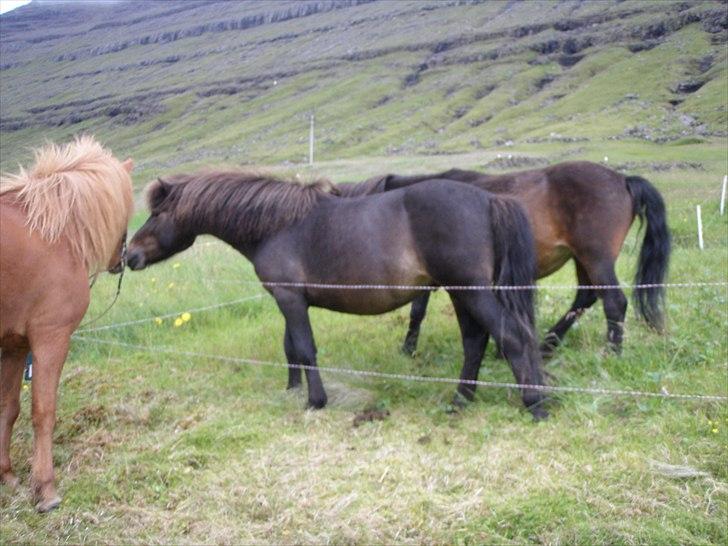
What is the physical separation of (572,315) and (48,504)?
473 cm

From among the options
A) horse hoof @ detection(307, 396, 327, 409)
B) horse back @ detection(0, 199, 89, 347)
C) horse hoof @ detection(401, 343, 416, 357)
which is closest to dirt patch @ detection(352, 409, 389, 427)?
horse hoof @ detection(307, 396, 327, 409)

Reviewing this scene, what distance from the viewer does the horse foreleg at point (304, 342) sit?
524 cm

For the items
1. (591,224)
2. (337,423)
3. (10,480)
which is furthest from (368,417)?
(591,224)

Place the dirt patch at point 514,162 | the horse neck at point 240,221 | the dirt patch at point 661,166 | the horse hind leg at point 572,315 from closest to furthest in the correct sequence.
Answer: the horse neck at point 240,221
the horse hind leg at point 572,315
the dirt patch at point 661,166
the dirt patch at point 514,162

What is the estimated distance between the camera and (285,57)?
6750cm

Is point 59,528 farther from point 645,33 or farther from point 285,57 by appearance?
point 645,33

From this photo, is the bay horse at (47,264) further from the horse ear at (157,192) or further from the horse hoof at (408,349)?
the horse hoof at (408,349)

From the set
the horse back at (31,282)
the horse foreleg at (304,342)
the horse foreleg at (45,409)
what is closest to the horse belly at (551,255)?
the horse foreleg at (304,342)

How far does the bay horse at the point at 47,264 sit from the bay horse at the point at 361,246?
1.29 metres

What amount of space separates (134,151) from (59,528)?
53.7 feet

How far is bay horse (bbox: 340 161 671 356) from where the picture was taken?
6.17m

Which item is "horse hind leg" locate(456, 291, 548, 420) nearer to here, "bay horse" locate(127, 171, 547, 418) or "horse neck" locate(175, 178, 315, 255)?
"bay horse" locate(127, 171, 547, 418)

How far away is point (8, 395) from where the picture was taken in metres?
4.11

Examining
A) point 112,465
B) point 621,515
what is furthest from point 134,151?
point 621,515
